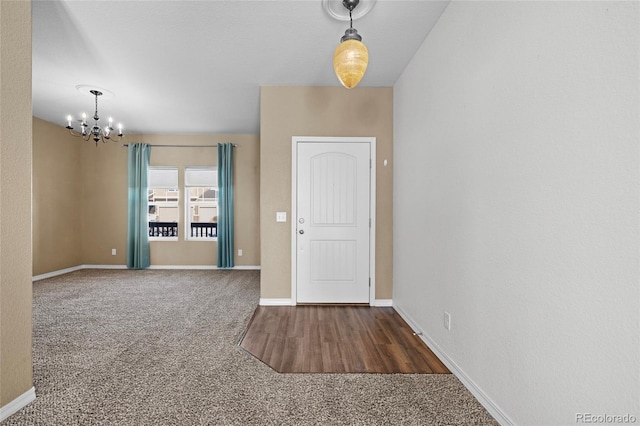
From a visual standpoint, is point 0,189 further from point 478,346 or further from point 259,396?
point 478,346

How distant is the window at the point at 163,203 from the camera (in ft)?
20.4

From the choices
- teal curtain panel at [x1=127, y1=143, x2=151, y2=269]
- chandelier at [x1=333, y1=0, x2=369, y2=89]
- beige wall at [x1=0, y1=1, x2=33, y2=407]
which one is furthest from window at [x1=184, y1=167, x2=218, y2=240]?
chandelier at [x1=333, y1=0, x2=369, y2=89]

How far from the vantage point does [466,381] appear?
196 cm

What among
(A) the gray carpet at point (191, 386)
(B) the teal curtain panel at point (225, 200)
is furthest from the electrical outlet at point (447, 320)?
(B) the teal curtain panel at point (225, 200)

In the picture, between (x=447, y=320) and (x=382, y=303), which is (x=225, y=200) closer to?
(x=382, y=303)

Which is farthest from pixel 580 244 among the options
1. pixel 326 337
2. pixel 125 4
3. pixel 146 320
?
pixel 146 320

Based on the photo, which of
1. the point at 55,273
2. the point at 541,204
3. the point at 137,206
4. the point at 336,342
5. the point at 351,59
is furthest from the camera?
the point at 137,206

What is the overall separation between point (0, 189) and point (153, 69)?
221cm

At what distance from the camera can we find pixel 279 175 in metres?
3.67

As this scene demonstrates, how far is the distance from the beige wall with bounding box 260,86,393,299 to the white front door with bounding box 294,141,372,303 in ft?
0.49

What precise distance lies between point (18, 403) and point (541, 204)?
9.89 feet

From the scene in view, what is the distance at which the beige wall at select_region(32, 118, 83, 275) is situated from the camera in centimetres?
514

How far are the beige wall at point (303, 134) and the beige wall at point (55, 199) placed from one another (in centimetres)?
442

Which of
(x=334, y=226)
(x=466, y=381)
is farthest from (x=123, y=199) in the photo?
(x=466, y=381)
